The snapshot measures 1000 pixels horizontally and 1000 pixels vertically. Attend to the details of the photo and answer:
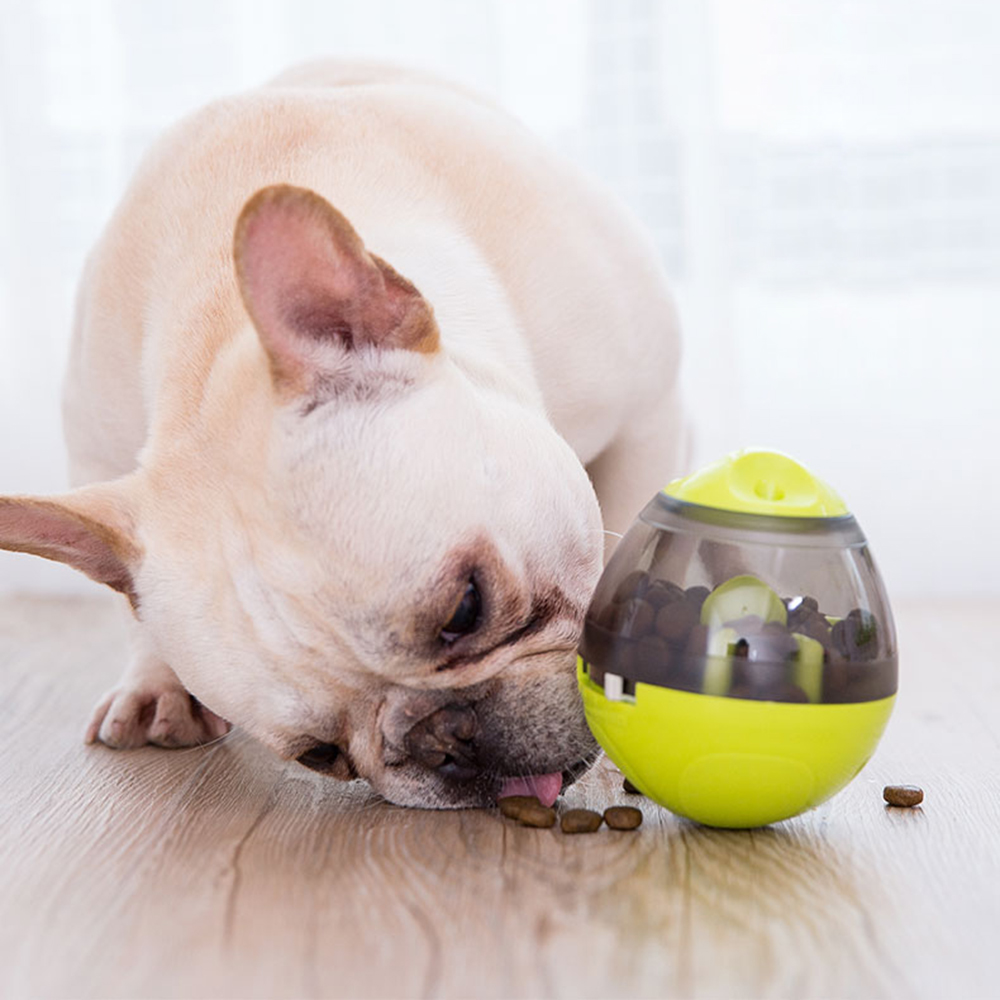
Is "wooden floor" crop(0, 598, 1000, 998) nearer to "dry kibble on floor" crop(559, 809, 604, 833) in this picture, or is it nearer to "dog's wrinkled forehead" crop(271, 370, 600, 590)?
"dry kibble on floor" crop(559, 809, 604, 833)

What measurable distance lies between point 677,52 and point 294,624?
234cm

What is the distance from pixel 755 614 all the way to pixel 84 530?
0.81 meters

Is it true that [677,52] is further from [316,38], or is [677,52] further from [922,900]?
[922,900]

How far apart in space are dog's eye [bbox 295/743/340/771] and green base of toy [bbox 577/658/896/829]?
1.18 feet

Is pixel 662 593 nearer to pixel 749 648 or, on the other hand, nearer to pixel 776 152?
pixel 749 648

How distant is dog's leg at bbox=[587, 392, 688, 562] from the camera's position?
2.44 metres

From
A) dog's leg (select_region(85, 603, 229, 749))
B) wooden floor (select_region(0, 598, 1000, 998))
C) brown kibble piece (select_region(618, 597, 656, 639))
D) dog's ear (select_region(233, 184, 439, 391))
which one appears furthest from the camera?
dog's leg (select_region(85, 603, 229, 749))

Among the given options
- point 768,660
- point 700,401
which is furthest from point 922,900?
point 700,401

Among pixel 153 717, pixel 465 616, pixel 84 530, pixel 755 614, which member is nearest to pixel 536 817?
pixel 465 616

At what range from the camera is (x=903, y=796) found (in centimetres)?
176

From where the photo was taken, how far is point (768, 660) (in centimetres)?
151

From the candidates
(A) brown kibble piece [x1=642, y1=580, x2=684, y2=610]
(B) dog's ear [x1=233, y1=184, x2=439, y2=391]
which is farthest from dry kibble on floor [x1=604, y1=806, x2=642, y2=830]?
(B) dog's ear [x1=233, y1=184, x2=439, y2=391]

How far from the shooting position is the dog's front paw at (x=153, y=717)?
2207 millimetres

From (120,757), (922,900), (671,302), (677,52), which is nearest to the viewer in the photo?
(922,900)
